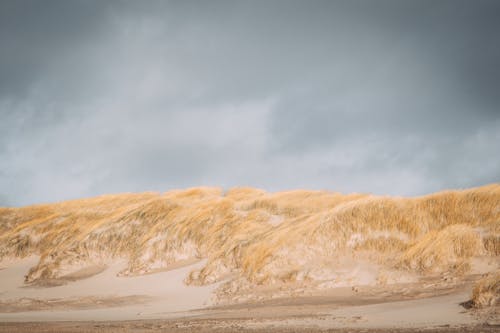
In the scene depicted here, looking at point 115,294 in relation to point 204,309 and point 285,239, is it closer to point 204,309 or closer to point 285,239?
point 204,309

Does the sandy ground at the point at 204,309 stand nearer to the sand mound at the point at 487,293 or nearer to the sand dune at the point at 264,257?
the sand dune at the point at 264,257

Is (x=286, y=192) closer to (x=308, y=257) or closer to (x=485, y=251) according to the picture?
(x=308, y=257)

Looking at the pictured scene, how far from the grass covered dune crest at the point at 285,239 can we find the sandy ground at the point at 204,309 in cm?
134

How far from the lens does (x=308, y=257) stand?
21.2 meters

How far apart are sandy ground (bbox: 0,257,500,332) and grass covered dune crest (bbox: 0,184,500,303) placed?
52.7 inches

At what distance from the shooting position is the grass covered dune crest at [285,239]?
19156 millimetres

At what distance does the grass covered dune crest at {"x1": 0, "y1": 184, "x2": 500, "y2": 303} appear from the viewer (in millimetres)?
19156

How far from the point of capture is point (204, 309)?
18.0m

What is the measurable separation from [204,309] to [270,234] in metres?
7.10

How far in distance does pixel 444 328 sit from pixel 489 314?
5.54 ft

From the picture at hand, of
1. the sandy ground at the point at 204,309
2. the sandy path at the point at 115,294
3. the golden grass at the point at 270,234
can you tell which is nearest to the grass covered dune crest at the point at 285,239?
the golden grass at the point at 270,234

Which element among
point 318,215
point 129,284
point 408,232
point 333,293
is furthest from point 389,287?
point 129,284

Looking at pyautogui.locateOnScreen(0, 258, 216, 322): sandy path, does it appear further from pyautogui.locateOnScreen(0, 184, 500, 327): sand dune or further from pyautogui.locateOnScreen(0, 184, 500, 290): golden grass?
pyautogui.locateOnScreen(0, 184, 500, 290): golden grass

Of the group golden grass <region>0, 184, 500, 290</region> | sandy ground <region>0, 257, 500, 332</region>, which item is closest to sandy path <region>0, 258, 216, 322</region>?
sandy ground <region>0, 257, 500, 332</region>
